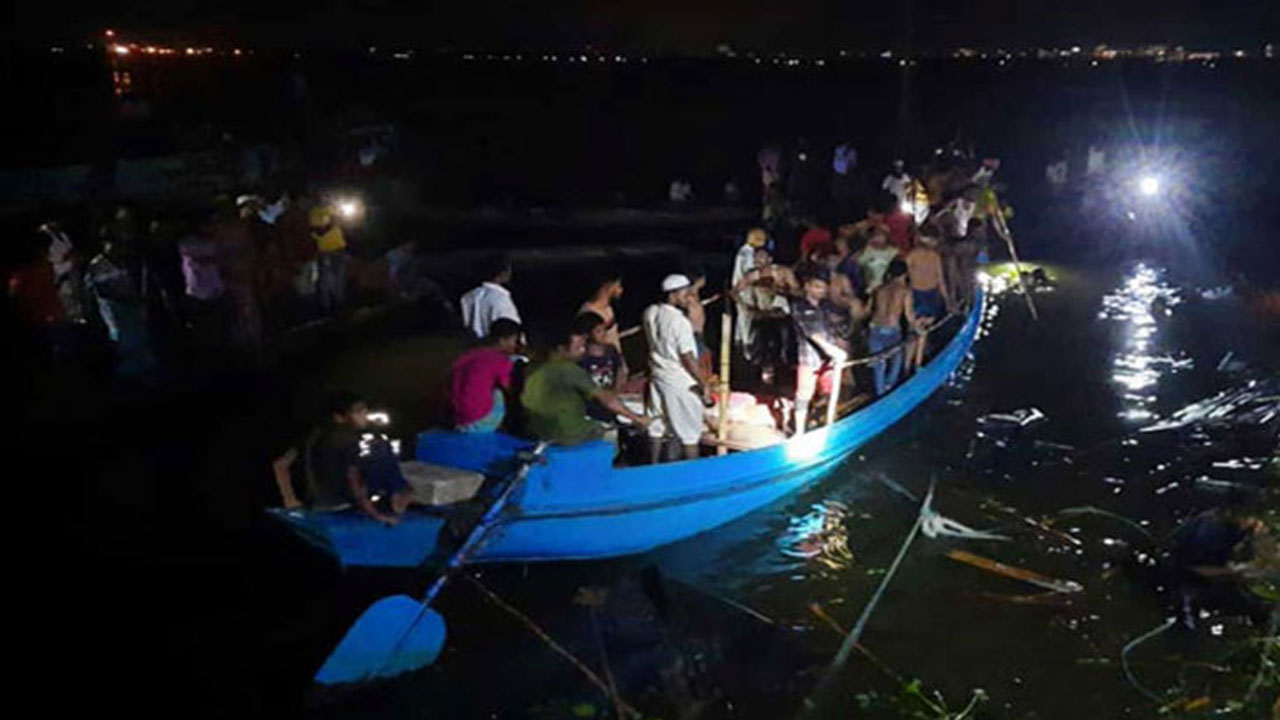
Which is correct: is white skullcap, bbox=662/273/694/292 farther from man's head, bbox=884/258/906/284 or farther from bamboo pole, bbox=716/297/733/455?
man's head, bbox=884/258/906/284

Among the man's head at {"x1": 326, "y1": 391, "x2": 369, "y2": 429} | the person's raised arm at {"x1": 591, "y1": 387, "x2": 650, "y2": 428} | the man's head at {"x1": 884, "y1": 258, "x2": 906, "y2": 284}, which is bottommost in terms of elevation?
the person's raised arm at {"x1": 591, "y1": 387, "x2": 650, "y2": 428}

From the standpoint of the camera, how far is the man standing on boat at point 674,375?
32.4 feet

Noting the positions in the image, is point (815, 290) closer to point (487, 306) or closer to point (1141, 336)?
point (487, 306)

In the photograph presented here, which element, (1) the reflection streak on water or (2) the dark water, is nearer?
(2) the dark water

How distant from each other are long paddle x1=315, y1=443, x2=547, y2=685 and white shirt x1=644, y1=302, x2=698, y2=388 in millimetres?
3052

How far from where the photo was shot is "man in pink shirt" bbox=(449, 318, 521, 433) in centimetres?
958

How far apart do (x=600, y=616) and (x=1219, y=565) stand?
5784 mm

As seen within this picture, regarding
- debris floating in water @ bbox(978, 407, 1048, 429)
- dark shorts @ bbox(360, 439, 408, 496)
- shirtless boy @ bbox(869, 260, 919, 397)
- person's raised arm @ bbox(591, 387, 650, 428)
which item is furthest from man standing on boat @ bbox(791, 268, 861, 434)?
dark shorts @ bbox(360, 439, 408, 496)

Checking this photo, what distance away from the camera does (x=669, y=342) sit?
32.6 ft

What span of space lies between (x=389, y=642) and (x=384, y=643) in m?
0.04

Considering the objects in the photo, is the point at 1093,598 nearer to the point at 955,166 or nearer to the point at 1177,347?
the point at 1177,347

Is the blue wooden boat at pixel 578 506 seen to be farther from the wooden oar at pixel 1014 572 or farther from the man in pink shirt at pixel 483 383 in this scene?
the wooden oar at pixel 1014 572

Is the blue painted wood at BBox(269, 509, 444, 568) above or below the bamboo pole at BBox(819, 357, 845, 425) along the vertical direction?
below

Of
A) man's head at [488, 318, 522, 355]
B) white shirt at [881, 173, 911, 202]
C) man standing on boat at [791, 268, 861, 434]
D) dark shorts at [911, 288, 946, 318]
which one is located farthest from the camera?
white shirt at [881, 173, 911, 202]
